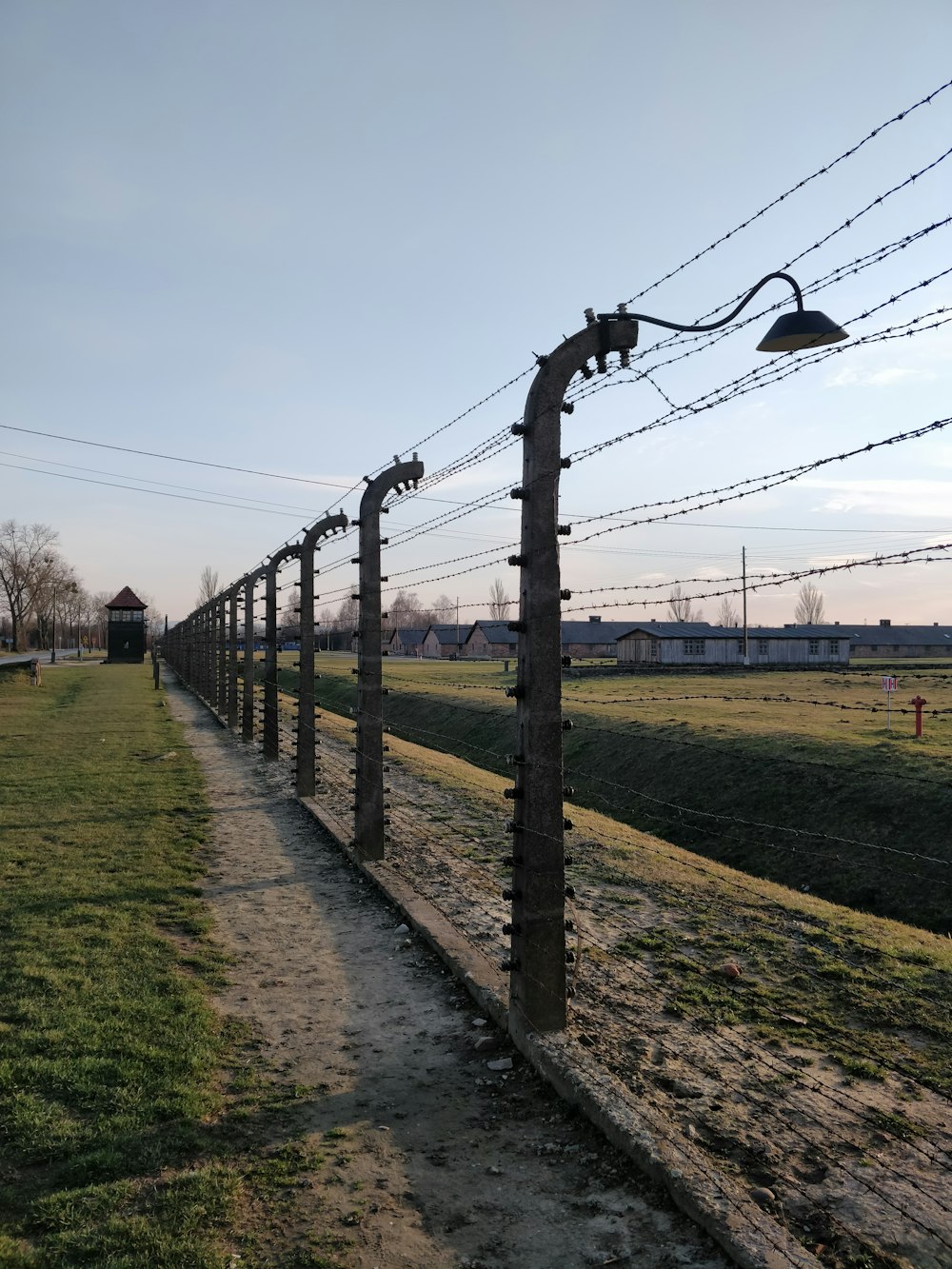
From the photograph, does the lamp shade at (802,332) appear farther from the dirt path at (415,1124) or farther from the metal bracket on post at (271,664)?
the metal bracket on post at (271,664)

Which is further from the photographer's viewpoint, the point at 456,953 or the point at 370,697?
the point at 370,697

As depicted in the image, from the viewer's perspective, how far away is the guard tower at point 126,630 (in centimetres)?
7712

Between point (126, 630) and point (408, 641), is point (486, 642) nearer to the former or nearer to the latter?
point (408, 641)

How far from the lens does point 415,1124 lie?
430 centimetres

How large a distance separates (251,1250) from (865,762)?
15245 mm

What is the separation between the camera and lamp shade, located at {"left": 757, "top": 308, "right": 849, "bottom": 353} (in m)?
4.37

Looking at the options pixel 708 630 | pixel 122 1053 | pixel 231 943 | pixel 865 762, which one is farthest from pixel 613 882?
pixel 708 630

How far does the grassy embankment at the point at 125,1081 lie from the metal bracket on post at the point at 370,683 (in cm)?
180

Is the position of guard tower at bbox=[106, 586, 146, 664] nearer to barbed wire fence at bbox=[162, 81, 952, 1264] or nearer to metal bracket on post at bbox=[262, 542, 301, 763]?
metal bracket on post at bbox=[262, 542, 301, 763]

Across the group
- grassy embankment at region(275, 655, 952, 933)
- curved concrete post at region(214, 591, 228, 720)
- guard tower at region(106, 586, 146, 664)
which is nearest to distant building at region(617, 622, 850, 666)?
grassy embankment at region(275, 655, 952, 933)

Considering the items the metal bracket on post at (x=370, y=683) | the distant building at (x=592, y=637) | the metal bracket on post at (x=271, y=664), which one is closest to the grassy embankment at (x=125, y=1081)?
the metal bracket on post at (x=370, y=683)

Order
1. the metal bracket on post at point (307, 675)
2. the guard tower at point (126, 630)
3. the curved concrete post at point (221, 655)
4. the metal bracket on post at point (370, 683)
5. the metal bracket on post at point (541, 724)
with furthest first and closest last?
the guard tower at point (126, 630)
the curved concrete post at point (221, 655)
the metal bracket on post at point (307, 675)
the metal bracket on post at point (370, 683)
the metal bracket on post at point (541, 724)

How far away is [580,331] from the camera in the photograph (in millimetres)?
5277

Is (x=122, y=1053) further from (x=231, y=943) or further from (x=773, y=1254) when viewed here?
(x=773, y=1254)
